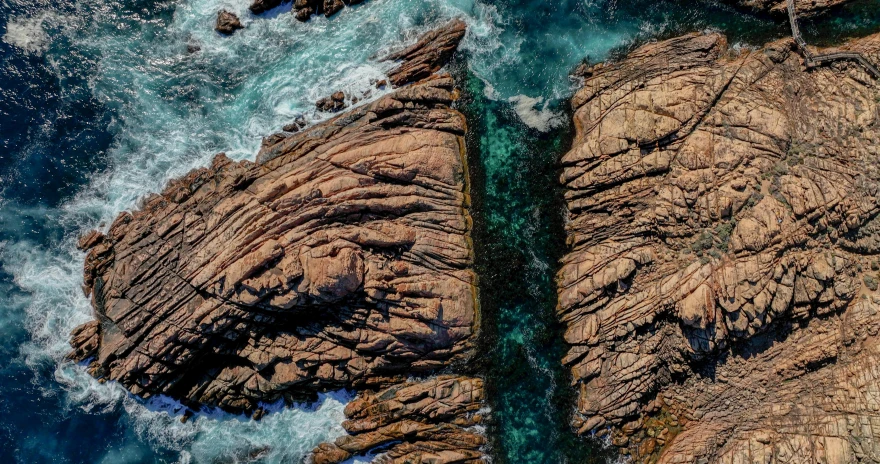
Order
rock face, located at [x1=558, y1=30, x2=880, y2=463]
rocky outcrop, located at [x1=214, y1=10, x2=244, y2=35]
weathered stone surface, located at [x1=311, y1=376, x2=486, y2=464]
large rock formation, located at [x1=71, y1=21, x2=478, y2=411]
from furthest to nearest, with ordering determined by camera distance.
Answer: rocky outcrop, located at [x1=214, y1=10, x2=244, y2=35], weathered stone surface, located at [x1=311, y1=376, x2=486, y2=464], large rock formation, located at [x1=71, y1=21, x2=478, y2=411], rock face, located at [x1=558, y1=30, x2=880, y2=463]

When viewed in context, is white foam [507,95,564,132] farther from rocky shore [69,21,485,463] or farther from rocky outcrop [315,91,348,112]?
rocky outcrop [315,91,348,112]

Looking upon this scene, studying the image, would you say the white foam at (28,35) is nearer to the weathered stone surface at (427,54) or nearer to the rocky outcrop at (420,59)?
the rocky outcrop at (420,59)

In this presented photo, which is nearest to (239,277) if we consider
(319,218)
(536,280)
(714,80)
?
(319,218)

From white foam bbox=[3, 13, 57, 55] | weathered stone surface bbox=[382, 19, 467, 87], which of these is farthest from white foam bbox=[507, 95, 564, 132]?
white foam bbox=[3, 13, 57, 55]

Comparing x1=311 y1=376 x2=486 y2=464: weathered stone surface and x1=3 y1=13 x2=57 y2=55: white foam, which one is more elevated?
x1=3 y1=13 x2=57 y2=55: white foam

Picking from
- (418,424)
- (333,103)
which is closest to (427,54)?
(333,103)

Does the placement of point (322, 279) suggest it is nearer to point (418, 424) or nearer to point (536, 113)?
point (418, 424)
